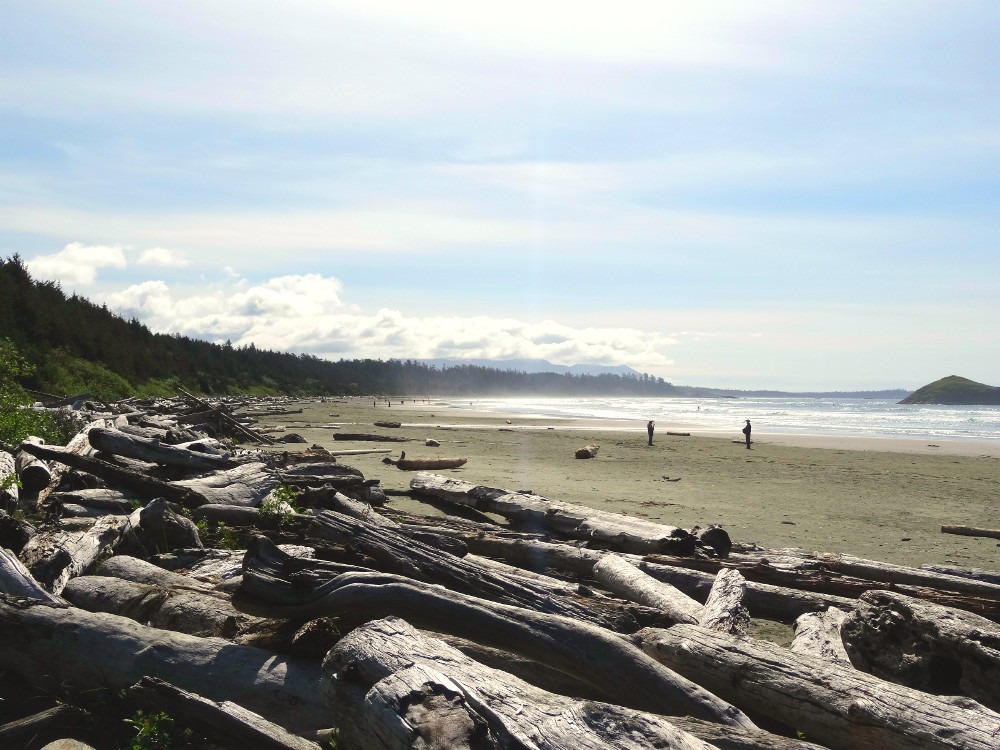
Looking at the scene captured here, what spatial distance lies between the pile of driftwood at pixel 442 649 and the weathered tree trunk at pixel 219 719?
1 centimetres

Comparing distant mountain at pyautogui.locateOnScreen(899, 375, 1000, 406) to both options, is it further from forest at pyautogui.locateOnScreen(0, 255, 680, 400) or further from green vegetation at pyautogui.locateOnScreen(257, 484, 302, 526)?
green vegetation at pyautogui.locateOnScreen(257, 484, 302, 526)

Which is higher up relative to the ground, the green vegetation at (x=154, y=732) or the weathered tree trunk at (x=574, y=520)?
the weathered tree trunk at (x=574, y=520)

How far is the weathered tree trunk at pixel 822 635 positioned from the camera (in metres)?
4.85

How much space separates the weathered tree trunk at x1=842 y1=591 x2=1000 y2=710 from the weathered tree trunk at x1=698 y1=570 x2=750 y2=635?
2.51 ft

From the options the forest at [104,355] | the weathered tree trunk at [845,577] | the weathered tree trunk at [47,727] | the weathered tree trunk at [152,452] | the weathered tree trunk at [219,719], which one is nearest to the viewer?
the weathered tree trunk at [219,719]

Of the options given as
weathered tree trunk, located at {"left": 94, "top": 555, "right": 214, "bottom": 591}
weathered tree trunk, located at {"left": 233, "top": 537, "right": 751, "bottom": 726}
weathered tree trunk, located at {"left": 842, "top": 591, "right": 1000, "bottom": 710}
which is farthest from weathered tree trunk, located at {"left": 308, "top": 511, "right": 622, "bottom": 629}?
weathered tree trunk, located at {"left": 842, "top": 591, "right": 1000, "bottom": 710}

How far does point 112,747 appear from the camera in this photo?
152 inches

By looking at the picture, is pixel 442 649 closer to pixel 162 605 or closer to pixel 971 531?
pixel 162 605

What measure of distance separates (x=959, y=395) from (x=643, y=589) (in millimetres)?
154869

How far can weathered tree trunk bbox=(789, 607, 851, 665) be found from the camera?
4.85m

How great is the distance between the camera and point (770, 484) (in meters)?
17.3

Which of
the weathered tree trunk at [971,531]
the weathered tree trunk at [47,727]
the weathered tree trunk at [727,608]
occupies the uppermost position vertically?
the weathered tree trunk at [727,608]

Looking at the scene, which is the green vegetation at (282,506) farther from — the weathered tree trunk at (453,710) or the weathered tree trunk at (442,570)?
the weathered tree trunk at (453,710)

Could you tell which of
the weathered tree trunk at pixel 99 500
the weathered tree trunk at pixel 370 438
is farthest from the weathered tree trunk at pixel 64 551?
the weathered tree trunk at pixel 370 438
